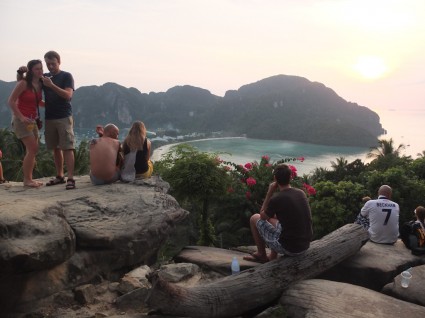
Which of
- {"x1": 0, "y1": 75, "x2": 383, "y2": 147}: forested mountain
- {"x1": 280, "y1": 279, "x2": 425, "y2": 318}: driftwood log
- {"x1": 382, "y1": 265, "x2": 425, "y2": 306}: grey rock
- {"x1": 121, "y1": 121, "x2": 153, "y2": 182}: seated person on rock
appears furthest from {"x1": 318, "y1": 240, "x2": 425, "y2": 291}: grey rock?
{"x1": 0, "y1": 75, "x2": 383, "y2": 147}: forested mountain

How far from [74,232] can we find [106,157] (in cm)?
160

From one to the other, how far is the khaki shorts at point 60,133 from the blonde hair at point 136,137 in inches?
36.7

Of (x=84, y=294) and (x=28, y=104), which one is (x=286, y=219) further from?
(x=28, y=104)

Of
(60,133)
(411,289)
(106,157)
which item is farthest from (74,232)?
(411,289)

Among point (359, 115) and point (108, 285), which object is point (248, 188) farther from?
point (359, 115)

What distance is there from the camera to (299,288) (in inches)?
184

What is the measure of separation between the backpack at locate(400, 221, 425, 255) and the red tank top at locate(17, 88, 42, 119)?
6518mm

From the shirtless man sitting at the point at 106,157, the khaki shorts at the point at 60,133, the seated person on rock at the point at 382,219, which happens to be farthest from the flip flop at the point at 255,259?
the khaki shorts at the point at 60,133

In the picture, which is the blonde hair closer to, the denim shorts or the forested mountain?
the denim shorts

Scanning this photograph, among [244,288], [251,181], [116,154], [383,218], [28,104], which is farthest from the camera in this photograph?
[251,181]

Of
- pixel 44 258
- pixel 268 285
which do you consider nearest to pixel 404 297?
pixel 268 285

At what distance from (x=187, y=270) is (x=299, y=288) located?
1.78m

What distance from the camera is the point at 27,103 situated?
5395 millimetres

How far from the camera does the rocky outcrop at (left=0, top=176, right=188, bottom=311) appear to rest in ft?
12.5
